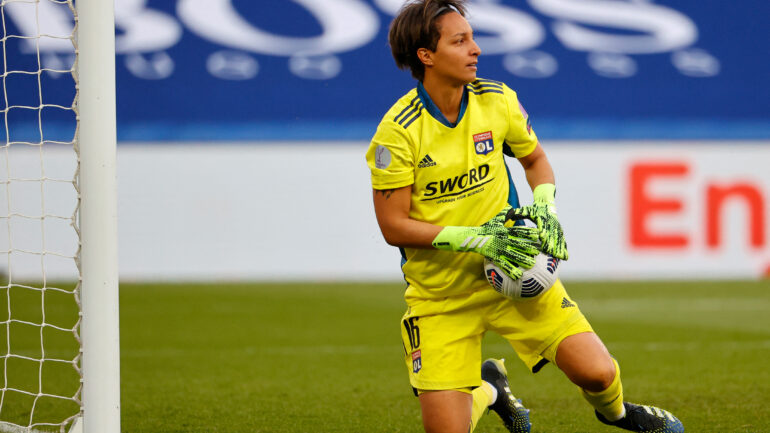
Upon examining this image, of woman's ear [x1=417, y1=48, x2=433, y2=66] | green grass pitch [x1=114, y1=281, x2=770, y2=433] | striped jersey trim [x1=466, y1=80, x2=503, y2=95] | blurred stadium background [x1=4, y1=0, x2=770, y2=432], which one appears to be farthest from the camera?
blurred stadium background [x1=4, y1=0, x2=770, y2=432]

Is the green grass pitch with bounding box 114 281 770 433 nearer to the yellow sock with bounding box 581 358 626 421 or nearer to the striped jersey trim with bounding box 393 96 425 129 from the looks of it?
the yellow sock with bounding box 581 358 626 421

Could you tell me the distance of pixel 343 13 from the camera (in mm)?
12273

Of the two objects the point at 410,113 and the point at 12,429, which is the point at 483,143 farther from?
the point at 12,429

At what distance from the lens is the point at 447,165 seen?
3.59 meters

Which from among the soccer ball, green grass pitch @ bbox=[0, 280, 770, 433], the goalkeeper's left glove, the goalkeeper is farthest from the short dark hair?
green grass pitch @ bbox=[0, 280, 770, 433]

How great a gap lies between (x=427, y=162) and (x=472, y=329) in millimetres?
670

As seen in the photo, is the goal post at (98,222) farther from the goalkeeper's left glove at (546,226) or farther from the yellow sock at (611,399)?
the yellow sock at (611,399)

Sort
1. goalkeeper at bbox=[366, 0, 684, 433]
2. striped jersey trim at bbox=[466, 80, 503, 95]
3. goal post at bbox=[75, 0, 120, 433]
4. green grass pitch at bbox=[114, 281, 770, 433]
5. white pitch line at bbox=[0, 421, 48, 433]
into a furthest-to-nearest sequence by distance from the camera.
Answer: green grass pitch at bbox=[114, 281, 770, 433], white pitch line at bbox=[0, 421, 48, 433], striped jersey trim at bbox=[466, 80, 503, 95], goalkeeper at bbox=[366, 0, 684, 433], goal post at bbox=[75, 0, 120, 433]

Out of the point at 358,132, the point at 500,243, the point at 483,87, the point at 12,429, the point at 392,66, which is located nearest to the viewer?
the point at 500,243

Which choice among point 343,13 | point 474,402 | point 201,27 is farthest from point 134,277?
point 474,402

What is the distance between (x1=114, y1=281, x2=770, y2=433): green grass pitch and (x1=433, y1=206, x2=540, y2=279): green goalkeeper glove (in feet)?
4.59

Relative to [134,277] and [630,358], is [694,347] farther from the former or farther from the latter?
[134,277]

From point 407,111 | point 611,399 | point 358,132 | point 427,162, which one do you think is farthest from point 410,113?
point 358,132

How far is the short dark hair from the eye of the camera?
3.60 m
